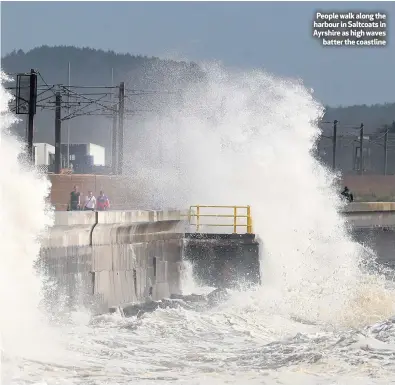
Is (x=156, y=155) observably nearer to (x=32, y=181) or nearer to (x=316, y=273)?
(x=316, y=273)

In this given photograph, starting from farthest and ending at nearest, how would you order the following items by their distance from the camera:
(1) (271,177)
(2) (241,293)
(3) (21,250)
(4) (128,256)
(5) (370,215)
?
1. (5) (370,215)
2. (1) (271,177)
3. (2) (241,293)
4. (4) (128,256)
5. (3) (21,250)

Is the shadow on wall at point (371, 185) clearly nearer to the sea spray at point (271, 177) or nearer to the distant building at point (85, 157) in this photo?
the distant building at point (85, 157)

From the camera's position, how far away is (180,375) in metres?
11.5

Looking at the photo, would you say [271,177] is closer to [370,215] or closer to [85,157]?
[370,215]

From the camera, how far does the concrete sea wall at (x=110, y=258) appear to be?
50.2 feet

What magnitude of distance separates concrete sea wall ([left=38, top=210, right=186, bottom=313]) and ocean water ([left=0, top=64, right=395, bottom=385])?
0.40m

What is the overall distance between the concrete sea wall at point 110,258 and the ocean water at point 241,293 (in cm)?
40

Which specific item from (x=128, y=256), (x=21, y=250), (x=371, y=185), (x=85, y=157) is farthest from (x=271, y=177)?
(x=371, y=185)

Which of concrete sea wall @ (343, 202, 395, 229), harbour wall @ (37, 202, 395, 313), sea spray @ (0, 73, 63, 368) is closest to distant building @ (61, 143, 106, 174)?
concrete sea wall @ (343, 202, 395, 229)

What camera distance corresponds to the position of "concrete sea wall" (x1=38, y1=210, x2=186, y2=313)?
1531 cm

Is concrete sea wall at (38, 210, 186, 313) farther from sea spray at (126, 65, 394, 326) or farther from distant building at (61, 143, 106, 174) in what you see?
distant building at (61, 143, 106, 174)

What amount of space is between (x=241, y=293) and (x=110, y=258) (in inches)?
177

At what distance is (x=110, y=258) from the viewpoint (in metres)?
17.3

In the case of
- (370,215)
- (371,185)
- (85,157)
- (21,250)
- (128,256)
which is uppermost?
(85,157)
